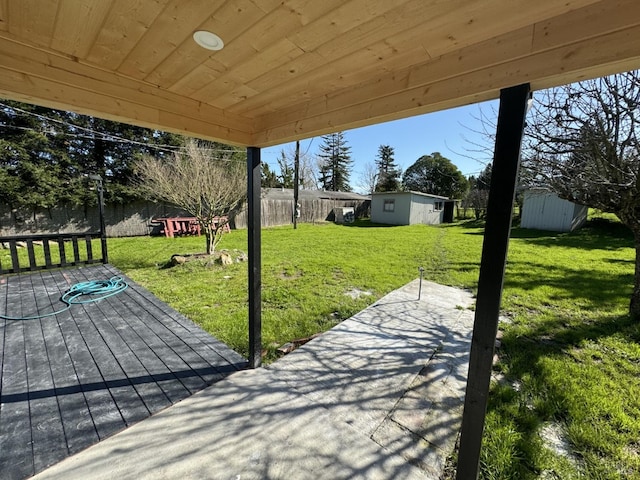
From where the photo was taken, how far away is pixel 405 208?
50.7ft

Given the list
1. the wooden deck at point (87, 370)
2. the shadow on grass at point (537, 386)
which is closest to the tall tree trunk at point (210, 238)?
the wooden deck at point (87, 370)

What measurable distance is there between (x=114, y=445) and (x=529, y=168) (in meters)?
4.59

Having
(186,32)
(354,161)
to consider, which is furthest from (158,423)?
(354,161)

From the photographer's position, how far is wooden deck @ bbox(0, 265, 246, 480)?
1717 mm

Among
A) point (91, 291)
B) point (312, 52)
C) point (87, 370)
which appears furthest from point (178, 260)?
point (312, 52)

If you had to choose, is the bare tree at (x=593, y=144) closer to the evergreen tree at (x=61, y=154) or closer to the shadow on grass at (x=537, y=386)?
the shadow on grass at (x=537, y=386)

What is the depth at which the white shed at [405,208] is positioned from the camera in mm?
15406

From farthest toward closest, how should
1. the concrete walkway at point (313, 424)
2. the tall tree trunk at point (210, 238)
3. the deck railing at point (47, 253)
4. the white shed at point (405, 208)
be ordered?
the white shed at point (405, 208)
the tall tree trunk at point (210, 238)
the deck railing at point (47, 253)
the concrete walkway at point (313, 424)

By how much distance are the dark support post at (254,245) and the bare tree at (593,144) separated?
3.14m

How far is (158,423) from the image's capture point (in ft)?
6.06

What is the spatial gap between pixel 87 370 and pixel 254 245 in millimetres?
1796

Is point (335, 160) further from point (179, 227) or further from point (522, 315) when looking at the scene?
point (522, 315)

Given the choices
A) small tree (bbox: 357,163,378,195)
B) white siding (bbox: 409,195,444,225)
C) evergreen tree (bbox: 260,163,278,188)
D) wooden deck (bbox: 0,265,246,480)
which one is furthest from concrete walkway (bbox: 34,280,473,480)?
small tree (bbox: 357,163,378,195)

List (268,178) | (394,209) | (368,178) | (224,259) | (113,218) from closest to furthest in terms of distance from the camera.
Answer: (224,259) → (113,218) → (394,209) → (268,178) → (368,178)
